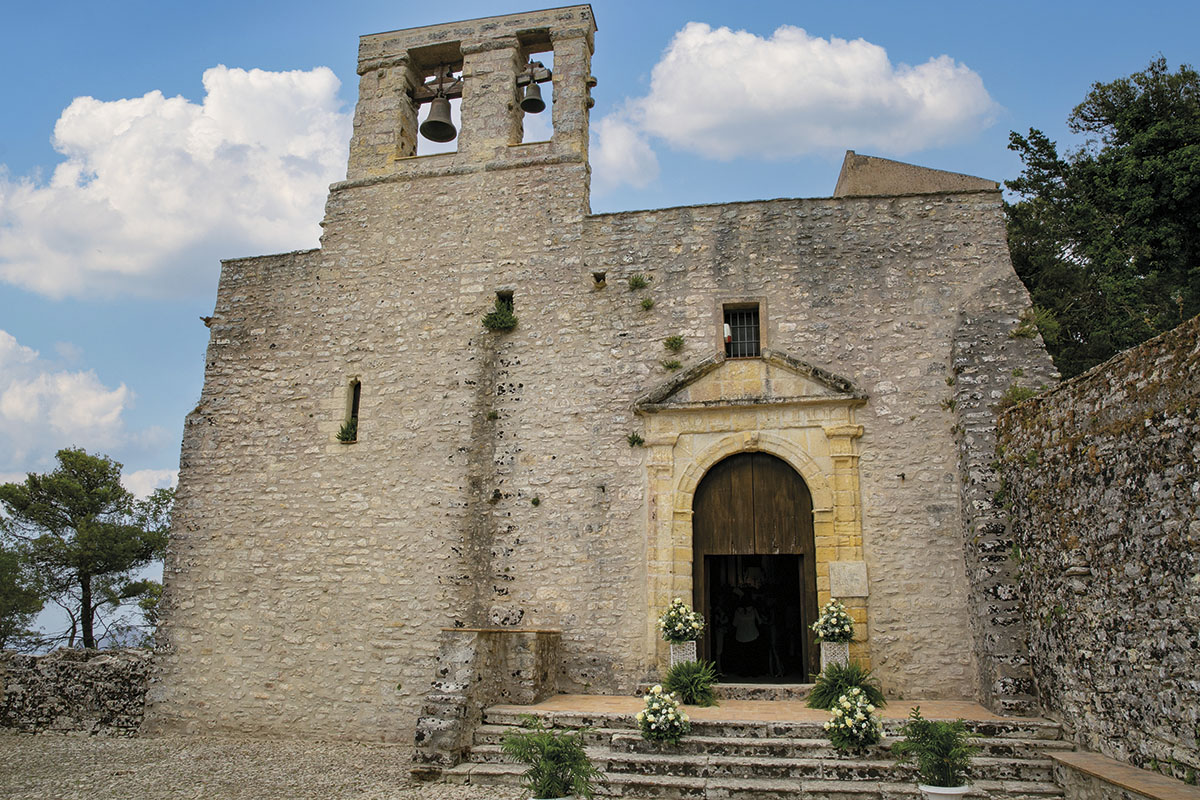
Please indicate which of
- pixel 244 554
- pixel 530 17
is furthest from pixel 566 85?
pixel 244 554

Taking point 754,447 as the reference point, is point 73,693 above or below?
below

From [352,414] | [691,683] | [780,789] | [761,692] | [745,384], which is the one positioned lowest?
[780,789]

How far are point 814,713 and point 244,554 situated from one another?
24.4 ft

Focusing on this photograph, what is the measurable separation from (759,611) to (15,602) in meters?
15.0

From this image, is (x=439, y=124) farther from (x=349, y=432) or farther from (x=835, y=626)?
(x=835, y=626)

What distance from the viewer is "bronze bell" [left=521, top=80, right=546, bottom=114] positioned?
38.7ft

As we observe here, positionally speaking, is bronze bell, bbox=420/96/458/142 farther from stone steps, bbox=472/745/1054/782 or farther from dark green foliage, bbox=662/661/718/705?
stone steps, bbox=472/745/1054/782

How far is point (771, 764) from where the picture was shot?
6711 mm

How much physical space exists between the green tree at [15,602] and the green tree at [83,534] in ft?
1.22

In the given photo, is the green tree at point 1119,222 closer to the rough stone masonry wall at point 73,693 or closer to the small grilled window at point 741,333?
the small grilled window at point 741,333

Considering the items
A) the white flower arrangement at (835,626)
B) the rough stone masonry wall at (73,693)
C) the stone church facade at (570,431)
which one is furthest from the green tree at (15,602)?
the white flower arrangement at (835,626)

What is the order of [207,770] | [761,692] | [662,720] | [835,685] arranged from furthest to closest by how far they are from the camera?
[761,692] < [207,770] < [835,685] < [662,720]

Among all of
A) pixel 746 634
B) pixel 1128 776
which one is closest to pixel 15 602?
pixel 746 634

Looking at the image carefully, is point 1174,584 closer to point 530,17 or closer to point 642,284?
point 642,284
